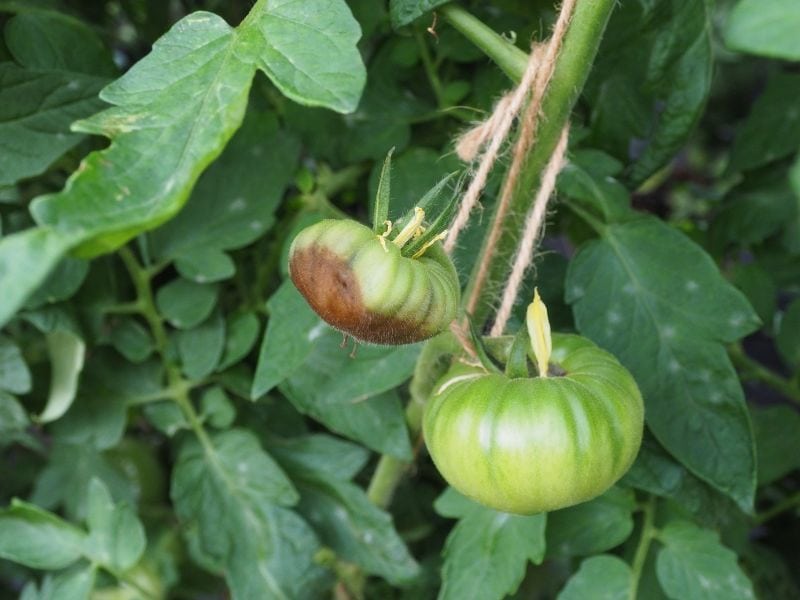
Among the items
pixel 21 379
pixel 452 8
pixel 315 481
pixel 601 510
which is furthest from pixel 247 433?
pixel 452 8

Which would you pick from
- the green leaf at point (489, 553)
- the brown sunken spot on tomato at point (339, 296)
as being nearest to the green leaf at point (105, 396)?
the green leaf at point (489, 553)

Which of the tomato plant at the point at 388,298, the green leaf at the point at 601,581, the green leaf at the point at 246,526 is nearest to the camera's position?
the tomato plant at the point at 388,298

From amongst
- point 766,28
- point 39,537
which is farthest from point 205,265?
point 766,28

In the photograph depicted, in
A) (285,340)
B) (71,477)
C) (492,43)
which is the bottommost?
(71,477)

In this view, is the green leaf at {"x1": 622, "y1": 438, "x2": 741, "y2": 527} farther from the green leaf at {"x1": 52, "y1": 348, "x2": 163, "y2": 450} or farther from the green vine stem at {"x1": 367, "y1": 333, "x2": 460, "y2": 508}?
the green leaf at {"x1": 52, "y1": 348, "x2": 163, "y2": 450}

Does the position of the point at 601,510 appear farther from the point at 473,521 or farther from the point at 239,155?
the point at 239,155

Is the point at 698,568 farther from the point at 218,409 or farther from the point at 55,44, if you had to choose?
the point at 55,44

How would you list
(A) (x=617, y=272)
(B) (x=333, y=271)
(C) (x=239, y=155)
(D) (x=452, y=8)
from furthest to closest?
(C) (x=239, y=155) < (A) (x=617, y=272) < (D) (x=452, y=8) < (B) (x=333, y=271)

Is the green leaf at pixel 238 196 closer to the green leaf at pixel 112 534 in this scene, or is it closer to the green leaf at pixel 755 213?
the green leaf at pixel 112 534
